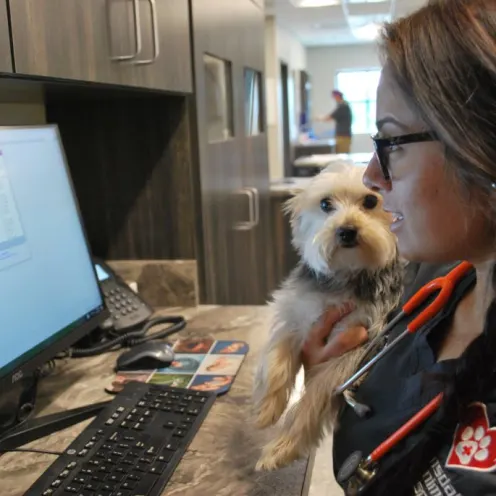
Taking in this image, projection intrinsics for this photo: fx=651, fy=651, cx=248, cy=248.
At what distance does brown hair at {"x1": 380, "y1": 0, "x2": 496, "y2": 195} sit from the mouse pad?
71 centimetres

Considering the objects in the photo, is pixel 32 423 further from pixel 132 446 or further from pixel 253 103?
pixel 253 103

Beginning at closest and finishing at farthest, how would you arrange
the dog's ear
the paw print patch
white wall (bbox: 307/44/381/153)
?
the paw print patch → the dog's ear → white wall (bbox: 307/44/381/153)

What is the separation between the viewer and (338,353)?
1.18 meters

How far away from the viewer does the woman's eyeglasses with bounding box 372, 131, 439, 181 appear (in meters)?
0.79

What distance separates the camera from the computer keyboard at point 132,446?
2.98ft

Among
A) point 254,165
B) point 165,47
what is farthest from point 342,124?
point 165,47

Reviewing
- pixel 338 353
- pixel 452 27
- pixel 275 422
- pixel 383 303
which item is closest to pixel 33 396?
pixel 275 422

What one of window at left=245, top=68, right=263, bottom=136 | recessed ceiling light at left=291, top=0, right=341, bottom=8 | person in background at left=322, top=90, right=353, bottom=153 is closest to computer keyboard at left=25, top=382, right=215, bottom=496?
window at left=245, top=68, right=263, bottom=136

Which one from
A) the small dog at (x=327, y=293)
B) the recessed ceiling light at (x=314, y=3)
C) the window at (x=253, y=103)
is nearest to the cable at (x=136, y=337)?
the small dog at (x=327, y=293)

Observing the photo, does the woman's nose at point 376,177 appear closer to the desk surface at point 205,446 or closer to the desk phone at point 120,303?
the desk surface at point 205,446

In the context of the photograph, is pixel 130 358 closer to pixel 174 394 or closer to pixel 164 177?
pixel 174 394

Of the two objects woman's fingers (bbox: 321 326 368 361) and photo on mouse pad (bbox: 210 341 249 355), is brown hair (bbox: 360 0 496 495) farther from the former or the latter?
photo on mouse pad (bbox: 210 341 249 355)

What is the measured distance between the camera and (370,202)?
1310 millimetres

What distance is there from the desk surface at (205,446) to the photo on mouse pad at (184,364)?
0.33 feet
